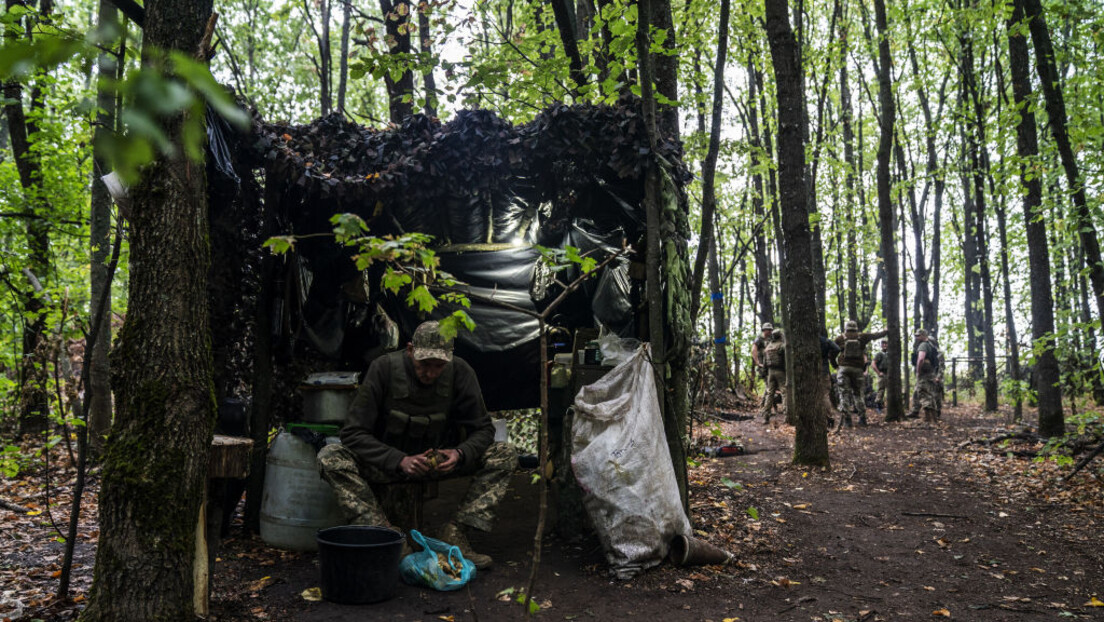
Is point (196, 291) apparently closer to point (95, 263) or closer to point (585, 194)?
point (585, 194)

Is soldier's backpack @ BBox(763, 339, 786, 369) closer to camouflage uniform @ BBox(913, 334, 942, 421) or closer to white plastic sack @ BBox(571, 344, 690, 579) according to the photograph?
camouflage uniform @ BBox(913, 334, 942, 421)

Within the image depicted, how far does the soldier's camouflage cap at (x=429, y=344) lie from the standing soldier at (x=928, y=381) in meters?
11.8

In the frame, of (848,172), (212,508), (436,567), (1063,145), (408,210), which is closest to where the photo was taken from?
(212,508)

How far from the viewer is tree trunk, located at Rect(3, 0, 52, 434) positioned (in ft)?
23.0

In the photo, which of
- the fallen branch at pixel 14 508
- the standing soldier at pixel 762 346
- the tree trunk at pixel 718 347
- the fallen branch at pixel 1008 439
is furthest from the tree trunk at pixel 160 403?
the tree trunk at pixel 718 347

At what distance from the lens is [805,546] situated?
543 cm

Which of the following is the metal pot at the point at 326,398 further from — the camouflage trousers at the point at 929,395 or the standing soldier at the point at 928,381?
the camouflage trousers at the point at 929,395

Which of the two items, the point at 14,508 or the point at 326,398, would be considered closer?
the point at 326,398

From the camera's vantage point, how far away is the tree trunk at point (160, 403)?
10.0 ft

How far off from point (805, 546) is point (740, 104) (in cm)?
1551

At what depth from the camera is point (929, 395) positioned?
13.6m

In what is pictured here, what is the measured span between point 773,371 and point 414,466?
10908mm

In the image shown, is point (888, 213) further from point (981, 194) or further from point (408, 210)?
point (408, 210)

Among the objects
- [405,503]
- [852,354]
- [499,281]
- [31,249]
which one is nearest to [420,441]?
[405,503]
